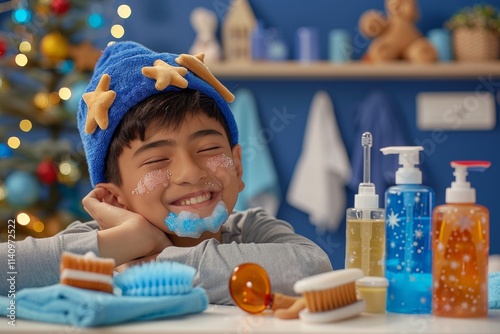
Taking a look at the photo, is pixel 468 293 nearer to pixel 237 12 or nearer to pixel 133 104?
pixel 133 104

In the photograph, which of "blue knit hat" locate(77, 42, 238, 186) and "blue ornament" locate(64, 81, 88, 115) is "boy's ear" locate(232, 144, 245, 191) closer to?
"blue knit hat" locate(77, 42, 238, 186)

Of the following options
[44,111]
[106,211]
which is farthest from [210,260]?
[44,111]

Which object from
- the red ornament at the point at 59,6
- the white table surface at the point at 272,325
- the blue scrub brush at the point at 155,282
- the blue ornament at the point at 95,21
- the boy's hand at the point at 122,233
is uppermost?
the red ornament at the point at 59,6

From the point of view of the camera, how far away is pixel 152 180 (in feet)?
4.36

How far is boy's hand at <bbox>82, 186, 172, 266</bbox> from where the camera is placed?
120 centimetres

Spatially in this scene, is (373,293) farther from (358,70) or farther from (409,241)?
(358,70)

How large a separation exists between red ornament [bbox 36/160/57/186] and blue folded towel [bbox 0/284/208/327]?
2.66 metres

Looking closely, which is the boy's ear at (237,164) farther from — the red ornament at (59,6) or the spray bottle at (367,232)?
the red ornament at (59,6)

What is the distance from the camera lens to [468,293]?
3.33 feet

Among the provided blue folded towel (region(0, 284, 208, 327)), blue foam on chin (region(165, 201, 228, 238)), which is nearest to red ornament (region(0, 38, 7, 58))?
blue foam on chin (region(165, 201, 228, 238))

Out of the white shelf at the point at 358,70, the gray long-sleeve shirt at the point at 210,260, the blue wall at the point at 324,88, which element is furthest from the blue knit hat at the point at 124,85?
the blue wall at the point at 324,88

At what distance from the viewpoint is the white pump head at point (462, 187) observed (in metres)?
1.03

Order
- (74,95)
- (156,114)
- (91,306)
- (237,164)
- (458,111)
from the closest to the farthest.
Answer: (91,306) → (156,114) → (237,164) → (74,95) → (458,111)

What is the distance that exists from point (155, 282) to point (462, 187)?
417 mm
